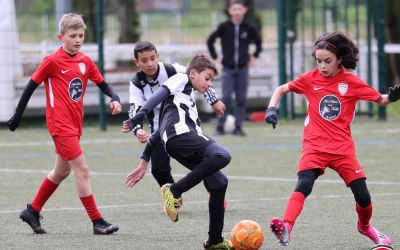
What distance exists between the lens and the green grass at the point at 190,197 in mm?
8430

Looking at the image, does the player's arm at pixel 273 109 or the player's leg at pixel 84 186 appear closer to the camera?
the player's arm at pixel 273 109

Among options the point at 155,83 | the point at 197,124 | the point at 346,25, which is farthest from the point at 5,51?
the point at 197,124

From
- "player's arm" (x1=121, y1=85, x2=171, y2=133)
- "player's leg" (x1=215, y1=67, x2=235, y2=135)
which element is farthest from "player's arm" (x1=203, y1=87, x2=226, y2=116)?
"player's leg" (x1=215, y1=67, x2=235, y2=135)

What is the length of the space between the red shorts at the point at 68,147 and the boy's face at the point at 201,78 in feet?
3.77

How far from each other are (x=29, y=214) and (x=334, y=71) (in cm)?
270

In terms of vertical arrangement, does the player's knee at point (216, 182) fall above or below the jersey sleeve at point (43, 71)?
below

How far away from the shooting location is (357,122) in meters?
19.4

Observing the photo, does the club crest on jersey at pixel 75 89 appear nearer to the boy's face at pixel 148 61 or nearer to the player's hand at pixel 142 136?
the player's hand at pixel 142 136

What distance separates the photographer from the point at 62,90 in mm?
8812

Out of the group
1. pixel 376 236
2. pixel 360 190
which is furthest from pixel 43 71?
pixel 376 236

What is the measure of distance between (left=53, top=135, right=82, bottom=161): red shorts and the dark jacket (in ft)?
29.5

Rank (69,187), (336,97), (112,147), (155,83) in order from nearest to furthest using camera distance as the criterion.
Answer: (336,97) → (155,83) → (69,187) → (112,147)

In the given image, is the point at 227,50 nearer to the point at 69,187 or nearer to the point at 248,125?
the point at 248,125

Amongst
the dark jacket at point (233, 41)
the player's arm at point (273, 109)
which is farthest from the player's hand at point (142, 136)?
the dark jacket at point (233, 41)
